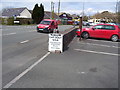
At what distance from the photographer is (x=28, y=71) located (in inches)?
221

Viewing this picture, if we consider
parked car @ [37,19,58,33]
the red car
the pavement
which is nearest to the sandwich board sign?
the pavement


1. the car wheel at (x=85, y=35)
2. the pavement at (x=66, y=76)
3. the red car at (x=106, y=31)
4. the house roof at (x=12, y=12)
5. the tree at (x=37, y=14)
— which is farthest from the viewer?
the house roof at (x=12, y=12)

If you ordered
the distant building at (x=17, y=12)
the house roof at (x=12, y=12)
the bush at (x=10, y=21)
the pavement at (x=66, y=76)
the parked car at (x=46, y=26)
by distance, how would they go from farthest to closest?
1. the house roof at (x=12, y=12)
2. the distant building at (x=17, y=12)
3. the bush at (x=10, y=21)
4. the parked car at (x=46, y=26)
5. the pavement at (x=66, y=76)

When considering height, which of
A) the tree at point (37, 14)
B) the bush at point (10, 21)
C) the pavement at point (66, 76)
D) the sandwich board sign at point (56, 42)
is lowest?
the pavement at point (66, 76)

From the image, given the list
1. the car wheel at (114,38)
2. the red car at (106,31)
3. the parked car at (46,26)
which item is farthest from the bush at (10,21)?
the car wheel at (114,38)

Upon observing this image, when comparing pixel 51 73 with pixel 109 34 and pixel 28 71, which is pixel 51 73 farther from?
pixel 109 34

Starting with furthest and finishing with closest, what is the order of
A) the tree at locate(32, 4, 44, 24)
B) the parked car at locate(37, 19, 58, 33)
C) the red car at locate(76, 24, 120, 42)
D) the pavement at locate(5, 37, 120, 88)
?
the tree at locate(32, 4, 44, 24), the parked car at locate(37, 19, 58, 33), the red car at locate(76, 24, 120, 42), the pavement at locate(5, 37, 120, 88)

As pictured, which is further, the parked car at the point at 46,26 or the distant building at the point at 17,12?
the distant building at the point at 17,12

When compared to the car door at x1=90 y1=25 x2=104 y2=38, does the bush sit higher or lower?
higher

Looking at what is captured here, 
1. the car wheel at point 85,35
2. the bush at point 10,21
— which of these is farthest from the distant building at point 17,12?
the car wheel at point 85,35

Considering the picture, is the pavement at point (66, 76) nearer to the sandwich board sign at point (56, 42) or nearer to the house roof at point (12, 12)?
the sandwich board sign at point (56, 42)

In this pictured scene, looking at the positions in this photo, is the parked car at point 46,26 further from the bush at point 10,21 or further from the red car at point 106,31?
the bush at point 10,21

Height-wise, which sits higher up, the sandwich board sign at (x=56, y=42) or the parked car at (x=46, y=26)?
the parked car at (x=46, y=26)

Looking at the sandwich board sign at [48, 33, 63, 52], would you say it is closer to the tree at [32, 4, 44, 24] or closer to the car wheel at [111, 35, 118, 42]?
the car wheel at [111, 35, 118, 42]
